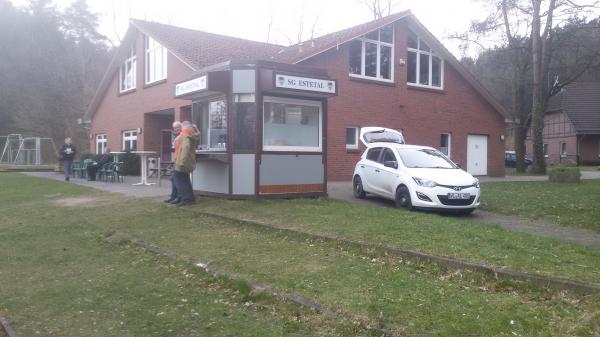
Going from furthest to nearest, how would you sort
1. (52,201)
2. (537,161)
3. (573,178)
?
(537,161), (573,178), (52,201)

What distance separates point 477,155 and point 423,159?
45.9 ft

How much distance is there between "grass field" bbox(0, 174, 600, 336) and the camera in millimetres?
4852

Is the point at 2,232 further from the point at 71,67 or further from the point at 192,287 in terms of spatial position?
the point at 71,67

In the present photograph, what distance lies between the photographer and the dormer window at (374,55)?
21625 millimetres

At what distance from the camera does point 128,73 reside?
89.3 feet

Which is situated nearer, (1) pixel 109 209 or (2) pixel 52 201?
(1) pixel 109 209

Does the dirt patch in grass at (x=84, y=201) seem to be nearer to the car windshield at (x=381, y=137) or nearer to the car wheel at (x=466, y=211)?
the car windshield at (x=381, y=137)

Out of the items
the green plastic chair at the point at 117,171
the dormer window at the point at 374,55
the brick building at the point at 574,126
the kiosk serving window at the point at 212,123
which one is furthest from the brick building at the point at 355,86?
the brick building at the point at 574,126

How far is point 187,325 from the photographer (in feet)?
16.5

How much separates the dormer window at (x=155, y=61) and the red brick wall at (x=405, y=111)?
6.85 meters

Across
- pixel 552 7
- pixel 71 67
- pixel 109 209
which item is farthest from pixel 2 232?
pixel 71 67

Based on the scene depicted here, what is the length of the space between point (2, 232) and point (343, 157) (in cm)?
1319

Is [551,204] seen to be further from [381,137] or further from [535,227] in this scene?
[381,137]

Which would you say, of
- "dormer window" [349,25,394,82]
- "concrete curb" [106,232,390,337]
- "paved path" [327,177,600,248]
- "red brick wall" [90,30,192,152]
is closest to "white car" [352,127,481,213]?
"paved path" [327,177,600,248]
